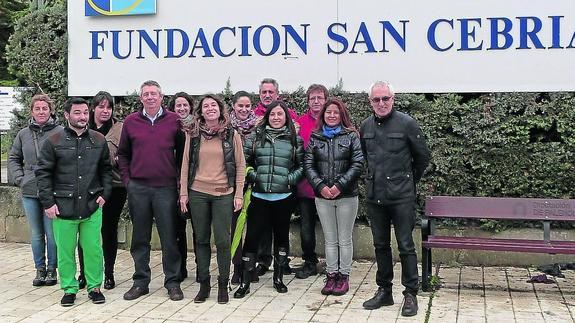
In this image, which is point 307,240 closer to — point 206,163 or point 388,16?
point 206,163

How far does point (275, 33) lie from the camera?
7.56 metres

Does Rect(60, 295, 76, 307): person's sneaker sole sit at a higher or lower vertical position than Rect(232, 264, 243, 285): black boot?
lower

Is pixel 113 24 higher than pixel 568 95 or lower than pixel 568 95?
higher

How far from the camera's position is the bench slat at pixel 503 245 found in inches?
219

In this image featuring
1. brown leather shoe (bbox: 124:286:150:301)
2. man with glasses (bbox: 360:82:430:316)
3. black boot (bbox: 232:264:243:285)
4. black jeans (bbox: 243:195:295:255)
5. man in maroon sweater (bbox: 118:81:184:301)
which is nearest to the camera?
man with glasses (bbox: 360:82:430:316)

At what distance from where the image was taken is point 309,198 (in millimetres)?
6438

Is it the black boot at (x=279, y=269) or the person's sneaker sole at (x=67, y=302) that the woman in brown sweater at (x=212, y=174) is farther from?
the person's sneaker sole at (x=67, y=302)

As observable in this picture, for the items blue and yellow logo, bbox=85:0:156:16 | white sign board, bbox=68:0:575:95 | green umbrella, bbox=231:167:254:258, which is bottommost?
green umbrella, bbox=231:167:254:258

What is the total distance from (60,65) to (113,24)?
0.88 m

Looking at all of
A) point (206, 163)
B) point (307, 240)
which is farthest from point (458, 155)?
point (206, 163)

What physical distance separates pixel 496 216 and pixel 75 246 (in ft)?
12.4

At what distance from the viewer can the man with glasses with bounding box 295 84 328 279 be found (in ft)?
20.6

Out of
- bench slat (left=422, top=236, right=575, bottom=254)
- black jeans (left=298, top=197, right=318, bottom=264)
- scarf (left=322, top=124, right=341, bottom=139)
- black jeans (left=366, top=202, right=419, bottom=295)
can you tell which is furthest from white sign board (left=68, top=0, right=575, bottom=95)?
black jeans (left=366, top=202, right=419, bottom=295)

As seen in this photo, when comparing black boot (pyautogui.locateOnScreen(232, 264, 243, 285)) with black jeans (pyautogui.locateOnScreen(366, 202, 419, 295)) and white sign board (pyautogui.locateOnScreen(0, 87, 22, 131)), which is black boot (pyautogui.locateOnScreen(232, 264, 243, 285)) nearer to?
black jeans (pyautogui.locateOnScreen(366, 202, 419, 295))
